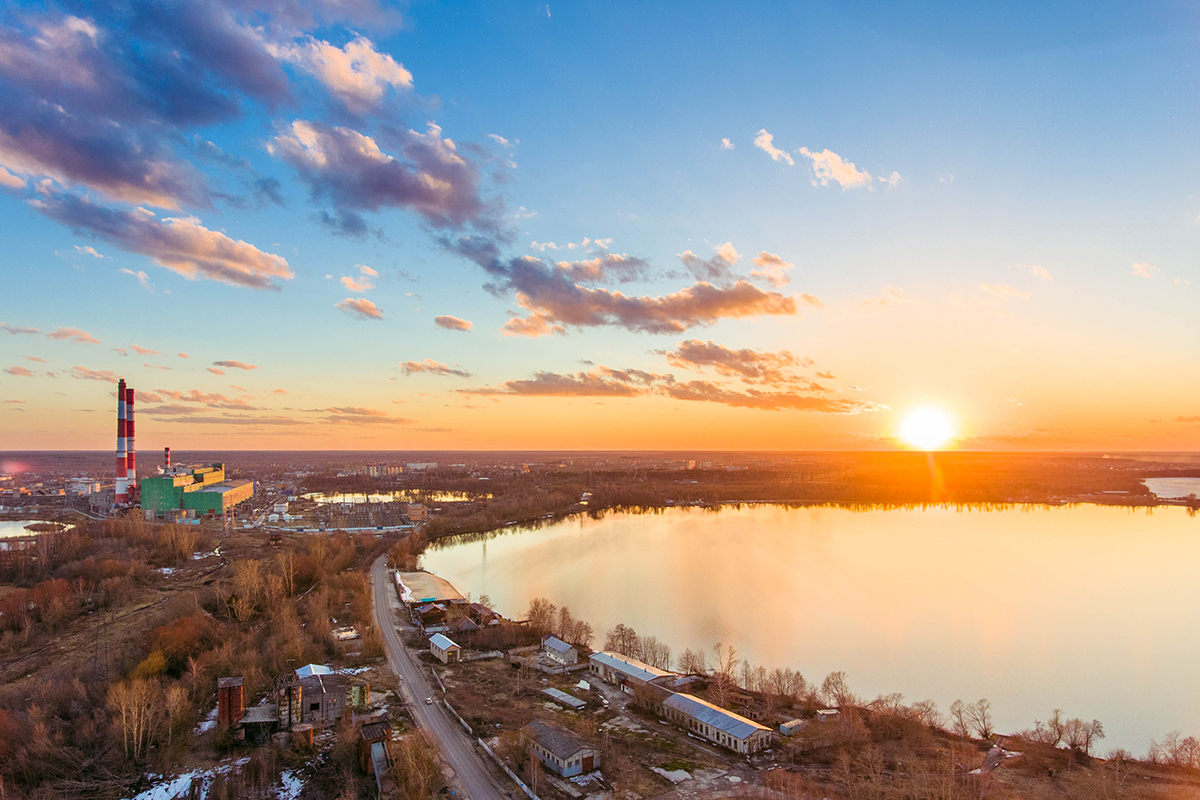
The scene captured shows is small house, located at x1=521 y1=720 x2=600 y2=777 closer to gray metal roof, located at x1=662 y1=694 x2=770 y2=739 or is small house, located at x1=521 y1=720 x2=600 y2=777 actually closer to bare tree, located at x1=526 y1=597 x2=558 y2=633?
gray metal roof, located at x1=662 y1=694 x2=770 y2=739

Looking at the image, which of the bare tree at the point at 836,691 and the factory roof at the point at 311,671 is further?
the bare tree at the point at 836,691

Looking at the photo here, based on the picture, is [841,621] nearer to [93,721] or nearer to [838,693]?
[838,693]

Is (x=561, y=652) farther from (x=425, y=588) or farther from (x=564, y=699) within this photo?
(x=425, y=588)

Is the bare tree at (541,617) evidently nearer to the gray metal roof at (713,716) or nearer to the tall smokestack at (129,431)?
the gray metal roof at (713,716)

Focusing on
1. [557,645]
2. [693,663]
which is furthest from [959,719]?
[557,645]

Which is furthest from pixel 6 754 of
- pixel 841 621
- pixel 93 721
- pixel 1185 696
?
pixel 1185 696

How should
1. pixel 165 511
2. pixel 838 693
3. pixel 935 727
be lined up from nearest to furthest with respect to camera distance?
pixel 935 727, pixel 838 693, pixel 165 511

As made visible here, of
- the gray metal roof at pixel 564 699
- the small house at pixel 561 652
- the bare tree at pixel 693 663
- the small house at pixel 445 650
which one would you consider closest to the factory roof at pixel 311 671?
the small house at pixel 445 650
